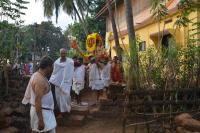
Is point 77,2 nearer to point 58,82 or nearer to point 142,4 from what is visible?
point 142,4

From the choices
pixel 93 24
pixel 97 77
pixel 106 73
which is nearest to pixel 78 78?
pixel 97 77

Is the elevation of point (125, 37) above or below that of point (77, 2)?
below

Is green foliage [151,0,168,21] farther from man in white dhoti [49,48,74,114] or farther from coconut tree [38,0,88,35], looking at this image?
coconut tree [38,0,88,35]

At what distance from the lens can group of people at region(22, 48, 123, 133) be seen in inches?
232

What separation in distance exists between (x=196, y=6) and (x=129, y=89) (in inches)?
92.0

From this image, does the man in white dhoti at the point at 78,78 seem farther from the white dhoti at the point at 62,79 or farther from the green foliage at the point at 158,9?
the green foliage at the point at 158,9

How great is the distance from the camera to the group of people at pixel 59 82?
19.4 ft

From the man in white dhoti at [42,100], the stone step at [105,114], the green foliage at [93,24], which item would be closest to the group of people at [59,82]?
the man in white dhoti at [42,100]

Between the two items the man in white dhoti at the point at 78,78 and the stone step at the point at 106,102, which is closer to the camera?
the stone step at the point at 106,102

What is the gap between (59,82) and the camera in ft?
35.8

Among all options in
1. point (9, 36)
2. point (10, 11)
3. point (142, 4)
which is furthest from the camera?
A: point (142, 4)

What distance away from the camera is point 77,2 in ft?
99.5

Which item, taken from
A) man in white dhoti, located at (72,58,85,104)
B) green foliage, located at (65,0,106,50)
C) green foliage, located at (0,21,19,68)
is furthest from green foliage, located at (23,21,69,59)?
man in white dhoti, located at (72,58,85,104)

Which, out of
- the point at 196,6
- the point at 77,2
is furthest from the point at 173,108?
the point at 77,2
